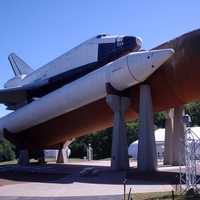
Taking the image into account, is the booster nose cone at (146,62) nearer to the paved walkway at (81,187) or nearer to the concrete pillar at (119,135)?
the concrete pillar at (119,135)

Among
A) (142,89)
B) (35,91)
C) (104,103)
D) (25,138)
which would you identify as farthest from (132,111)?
(25,138)

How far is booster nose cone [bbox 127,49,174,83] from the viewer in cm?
2172

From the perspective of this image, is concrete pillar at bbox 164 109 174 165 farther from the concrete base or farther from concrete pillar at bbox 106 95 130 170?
the concrete base

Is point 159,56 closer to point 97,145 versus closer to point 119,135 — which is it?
point 119,135

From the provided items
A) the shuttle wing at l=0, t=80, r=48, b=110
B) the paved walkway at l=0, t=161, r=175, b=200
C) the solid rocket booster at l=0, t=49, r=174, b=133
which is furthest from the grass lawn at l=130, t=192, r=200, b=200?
the shuttle wing at l=0, t=80, r=48, b=110

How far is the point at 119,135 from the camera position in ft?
80.9

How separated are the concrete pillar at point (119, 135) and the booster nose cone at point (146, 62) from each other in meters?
2.31

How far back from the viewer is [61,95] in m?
28.0

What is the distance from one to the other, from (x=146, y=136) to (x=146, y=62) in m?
4.29

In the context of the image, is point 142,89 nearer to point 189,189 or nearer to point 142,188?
point 142,188

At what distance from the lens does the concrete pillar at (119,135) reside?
24.3m

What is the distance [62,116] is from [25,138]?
21.9ft

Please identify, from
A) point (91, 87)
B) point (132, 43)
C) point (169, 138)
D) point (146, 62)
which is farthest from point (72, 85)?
→ point (169, 138)

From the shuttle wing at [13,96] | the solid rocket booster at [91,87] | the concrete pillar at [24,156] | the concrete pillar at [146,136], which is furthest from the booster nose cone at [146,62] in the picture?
the concrete pillar at [24,156]
